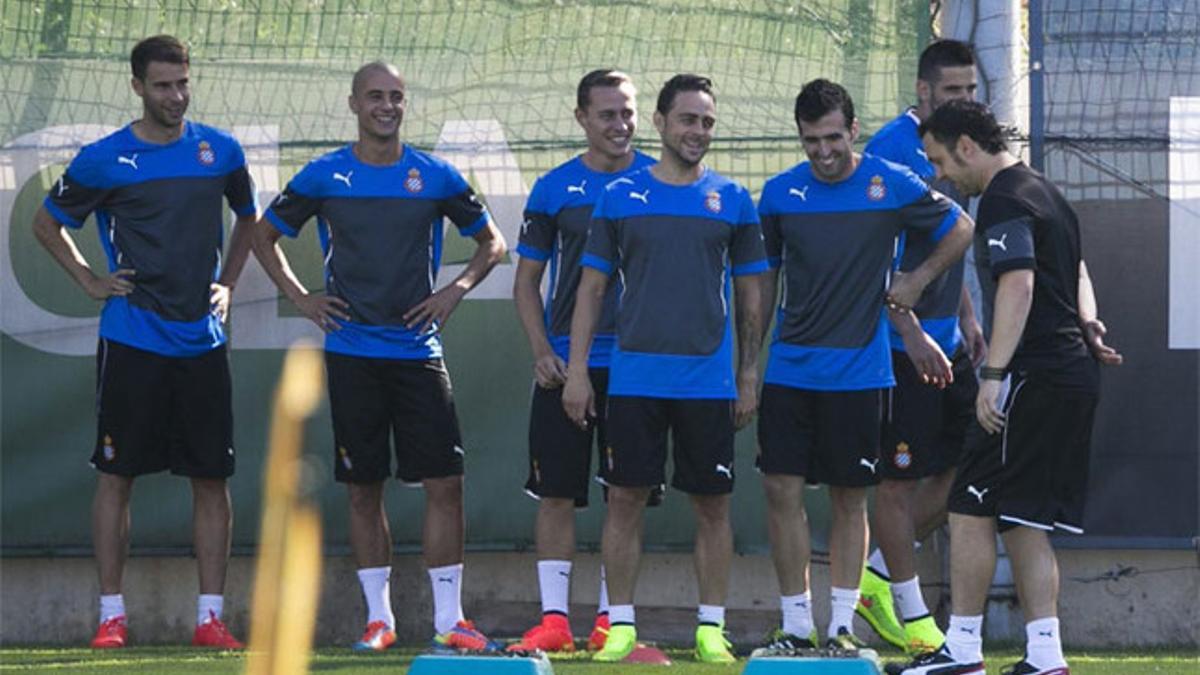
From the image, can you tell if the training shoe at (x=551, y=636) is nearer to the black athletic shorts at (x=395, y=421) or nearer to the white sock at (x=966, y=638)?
the black athletic shorts at (x=395, y=421)

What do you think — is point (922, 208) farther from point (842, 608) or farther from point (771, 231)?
point (842, 608)

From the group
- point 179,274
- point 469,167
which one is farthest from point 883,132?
point 179,274

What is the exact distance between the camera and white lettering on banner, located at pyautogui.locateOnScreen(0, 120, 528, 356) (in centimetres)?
1000

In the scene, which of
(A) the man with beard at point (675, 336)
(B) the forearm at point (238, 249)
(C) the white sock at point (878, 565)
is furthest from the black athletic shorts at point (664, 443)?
(B) the forearm at point (238, 249)

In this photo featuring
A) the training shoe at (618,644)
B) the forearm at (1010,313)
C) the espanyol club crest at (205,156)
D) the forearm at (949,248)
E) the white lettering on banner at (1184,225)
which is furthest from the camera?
the white lettering on banner at (1184,225)

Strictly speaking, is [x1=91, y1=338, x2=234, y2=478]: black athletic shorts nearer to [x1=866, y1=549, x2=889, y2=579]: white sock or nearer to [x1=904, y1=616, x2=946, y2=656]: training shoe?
[x1=866, y1=549, x2=889, y2=579]: white sock

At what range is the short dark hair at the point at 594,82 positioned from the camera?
9023mm

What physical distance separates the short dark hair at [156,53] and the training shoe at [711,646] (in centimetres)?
310

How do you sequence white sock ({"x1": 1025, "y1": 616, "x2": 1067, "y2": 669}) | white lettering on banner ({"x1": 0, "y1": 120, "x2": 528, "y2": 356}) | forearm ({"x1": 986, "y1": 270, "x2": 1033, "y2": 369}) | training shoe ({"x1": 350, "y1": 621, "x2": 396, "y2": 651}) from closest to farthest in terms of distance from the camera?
forearm ({"x1": 986, "y1": 270, "x2": 1033, "y2": 369})
white sock ({"x1": 1025, "y1": 616, "x2": 1067, "y2": 669})
training shoe ({"x1": 350, "y1": 621, "x2": 396, "y2": 651})
white lettering on banner ({"x1": 0, "y1": 120, "x2": 528, "y2": 356})

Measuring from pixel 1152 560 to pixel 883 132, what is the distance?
7.41 ft

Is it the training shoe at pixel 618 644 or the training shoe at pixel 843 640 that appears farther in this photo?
the training shoe at pixel 618 644

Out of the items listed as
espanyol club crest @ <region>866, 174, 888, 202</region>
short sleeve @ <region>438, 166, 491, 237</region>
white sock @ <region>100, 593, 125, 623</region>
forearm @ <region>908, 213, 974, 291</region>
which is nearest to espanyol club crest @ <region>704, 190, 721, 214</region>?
espanyol club crest @ <region>866, 174, 888, 202</region>

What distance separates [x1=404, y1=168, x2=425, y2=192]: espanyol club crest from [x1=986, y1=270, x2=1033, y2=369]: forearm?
2785 millimetres

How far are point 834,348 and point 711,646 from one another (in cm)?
119
